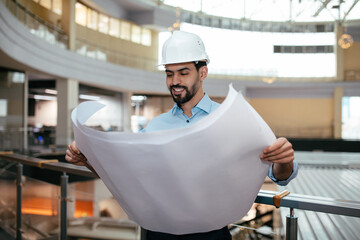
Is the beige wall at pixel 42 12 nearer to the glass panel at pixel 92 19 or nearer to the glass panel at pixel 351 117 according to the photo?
the glass panel at pixel 92 19

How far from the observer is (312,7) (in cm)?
2875

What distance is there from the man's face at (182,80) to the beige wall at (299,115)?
29160 millimetres

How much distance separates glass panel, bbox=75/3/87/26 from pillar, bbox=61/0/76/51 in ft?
5.89

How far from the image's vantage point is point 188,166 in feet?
3.46

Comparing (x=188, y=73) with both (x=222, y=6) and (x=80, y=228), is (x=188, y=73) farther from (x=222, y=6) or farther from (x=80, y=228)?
(x=222, y=6)

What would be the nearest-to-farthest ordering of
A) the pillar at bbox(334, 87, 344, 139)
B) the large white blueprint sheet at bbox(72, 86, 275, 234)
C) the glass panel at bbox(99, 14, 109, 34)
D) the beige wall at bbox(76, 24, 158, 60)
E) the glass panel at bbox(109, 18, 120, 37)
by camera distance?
the large white blueprint sheet at bbox(72, 86, 275, 234), the beige wall at bbox(76, 24, 158, 60), the glass panel at bbox(99, 14, 109, 34), the glass panel at bbox(109, 18, 120, 37), the pillar at bbox(334, 87, 344, 139)

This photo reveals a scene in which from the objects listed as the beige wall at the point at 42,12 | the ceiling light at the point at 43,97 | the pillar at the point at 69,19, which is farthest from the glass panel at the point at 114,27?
the ceiling light at the point at 43,97

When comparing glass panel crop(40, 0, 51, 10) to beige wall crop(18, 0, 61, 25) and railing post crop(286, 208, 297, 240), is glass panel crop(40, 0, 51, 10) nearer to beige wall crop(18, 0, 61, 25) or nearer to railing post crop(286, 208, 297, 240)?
beige wall crop(18, 0, 61, 25)

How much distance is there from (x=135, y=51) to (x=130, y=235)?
25183 millimetres

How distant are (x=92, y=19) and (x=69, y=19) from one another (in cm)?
394

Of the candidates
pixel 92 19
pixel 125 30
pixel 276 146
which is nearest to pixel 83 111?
pixel 276 146

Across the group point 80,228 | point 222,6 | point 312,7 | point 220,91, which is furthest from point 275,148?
point 312,7

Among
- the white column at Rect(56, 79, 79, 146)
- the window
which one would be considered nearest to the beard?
the white column at Rect(56, 79, 79, 146)

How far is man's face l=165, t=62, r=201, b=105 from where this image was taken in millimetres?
1626
